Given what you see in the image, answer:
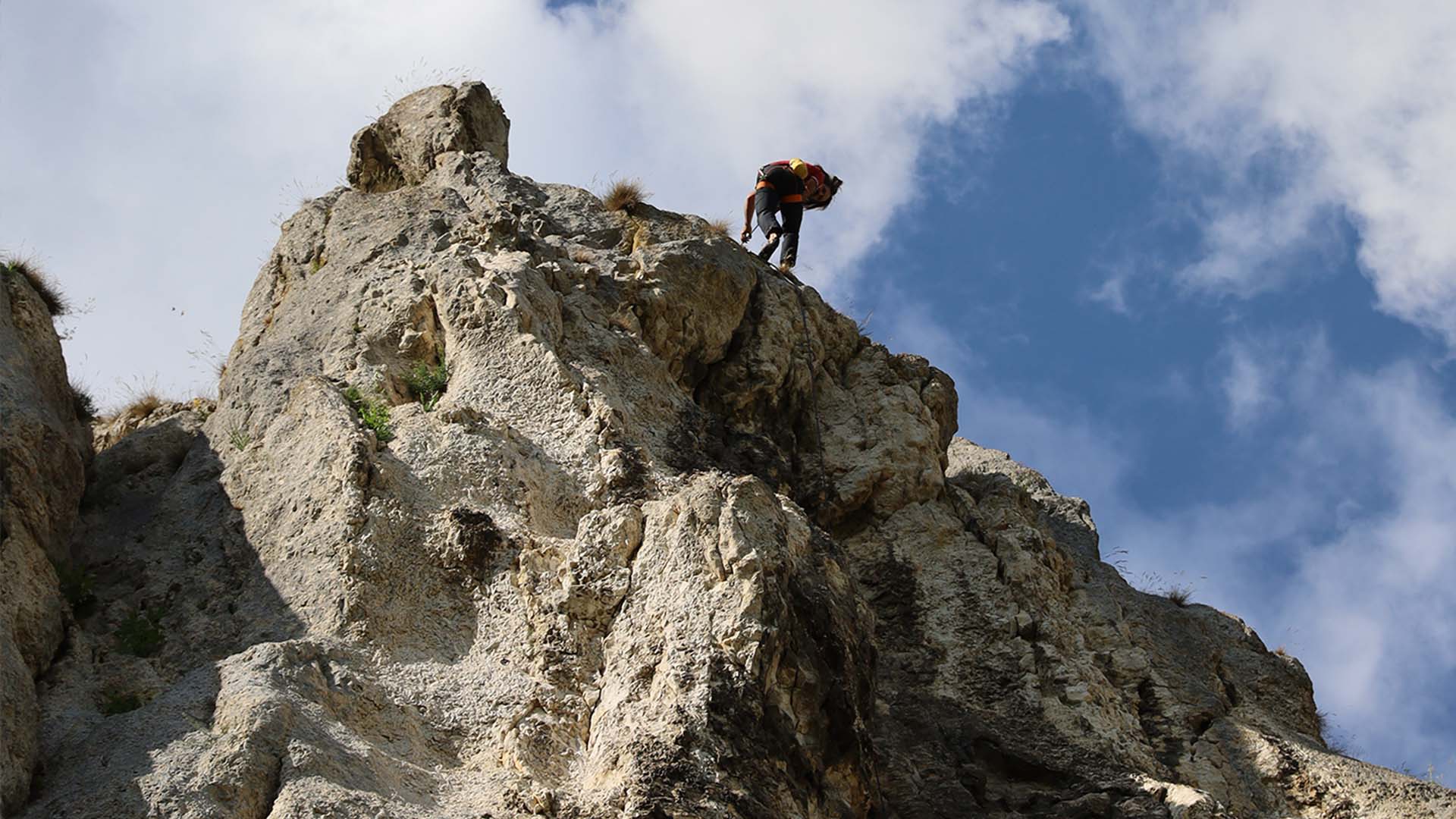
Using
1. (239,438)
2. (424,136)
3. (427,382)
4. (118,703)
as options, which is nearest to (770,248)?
(424,136)

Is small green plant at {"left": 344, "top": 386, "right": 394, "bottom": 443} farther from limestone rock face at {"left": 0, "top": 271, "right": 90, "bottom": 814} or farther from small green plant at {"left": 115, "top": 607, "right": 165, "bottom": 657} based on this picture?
limestone rock face at {"left": 0, "top": 271, "right": 90, "bottom": 814}

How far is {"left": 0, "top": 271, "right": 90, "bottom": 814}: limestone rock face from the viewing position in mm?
9989

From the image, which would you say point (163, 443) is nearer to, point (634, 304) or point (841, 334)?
point (634, 304)

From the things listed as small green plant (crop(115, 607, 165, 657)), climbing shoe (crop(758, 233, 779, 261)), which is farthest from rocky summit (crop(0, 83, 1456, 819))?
climbing shoe (crop(758, 233, 779, 261))

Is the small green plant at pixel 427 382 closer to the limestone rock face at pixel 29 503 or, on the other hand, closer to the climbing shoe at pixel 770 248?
the limestone rock face at pixel 29 503

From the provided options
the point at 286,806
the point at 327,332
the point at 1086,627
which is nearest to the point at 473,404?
the point at 327,332

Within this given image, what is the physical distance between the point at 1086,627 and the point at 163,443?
27.0 feet

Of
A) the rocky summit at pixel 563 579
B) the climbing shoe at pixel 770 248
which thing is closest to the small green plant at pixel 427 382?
the rocky summit at pixel 563 579

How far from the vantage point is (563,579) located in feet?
36.4

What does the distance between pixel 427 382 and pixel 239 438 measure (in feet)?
5.14

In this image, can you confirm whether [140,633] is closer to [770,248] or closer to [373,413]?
[373,413]

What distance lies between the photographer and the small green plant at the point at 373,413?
12.8 metres

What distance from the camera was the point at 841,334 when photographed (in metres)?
17.4

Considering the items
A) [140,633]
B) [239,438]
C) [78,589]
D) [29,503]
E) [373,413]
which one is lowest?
[140,633]
